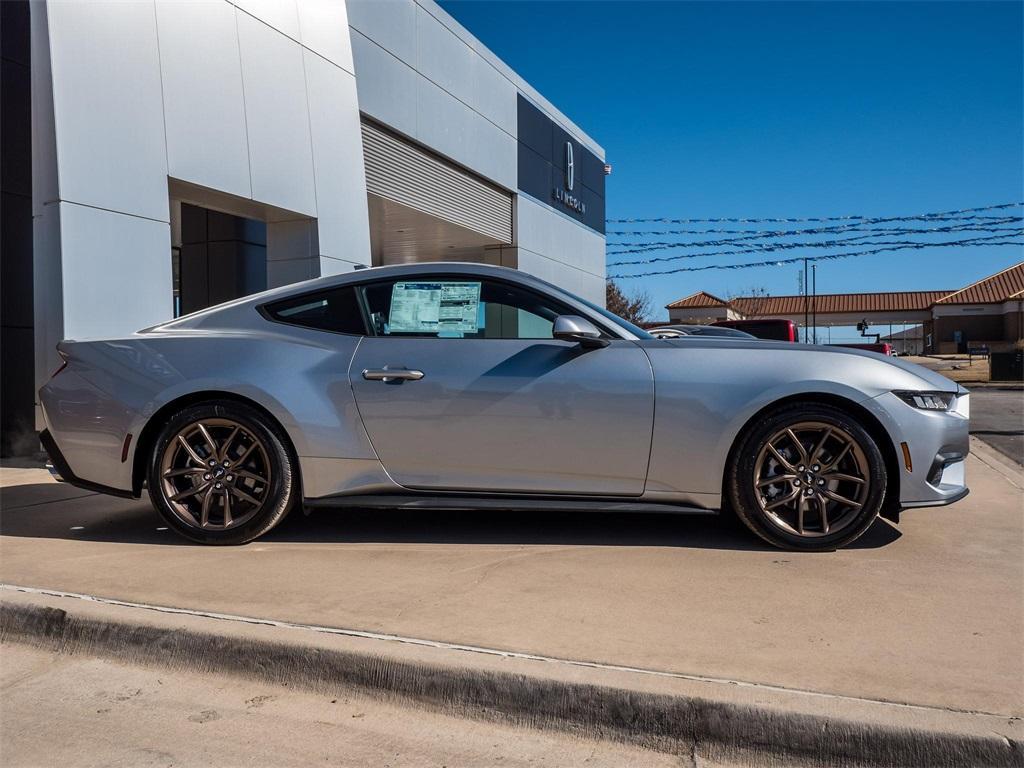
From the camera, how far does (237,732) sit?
2.29 m

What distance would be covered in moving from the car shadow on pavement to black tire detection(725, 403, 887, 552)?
20cm

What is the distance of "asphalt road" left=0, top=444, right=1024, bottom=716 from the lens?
252cm

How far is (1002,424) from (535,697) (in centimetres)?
1097

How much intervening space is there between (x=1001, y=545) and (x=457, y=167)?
12.8 metres

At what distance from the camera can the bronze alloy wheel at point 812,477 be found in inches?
145

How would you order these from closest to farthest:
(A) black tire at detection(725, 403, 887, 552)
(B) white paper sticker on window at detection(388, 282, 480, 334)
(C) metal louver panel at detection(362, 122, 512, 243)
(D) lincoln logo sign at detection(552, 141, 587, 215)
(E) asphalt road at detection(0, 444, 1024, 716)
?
(E) asphalt road at detection(0, 444, 1024, 716)
(A) black tire at detection(725, 403, 887, 552)
(B) white paper sticker on window at detection(388, 282, 480, 334)
(C) metal louver panel at detection(362, 122, 512, 243)
(D) lincoln logo sign at detection(552, 141, 587, 215)

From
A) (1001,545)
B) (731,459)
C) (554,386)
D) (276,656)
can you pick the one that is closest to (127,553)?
(276,656)

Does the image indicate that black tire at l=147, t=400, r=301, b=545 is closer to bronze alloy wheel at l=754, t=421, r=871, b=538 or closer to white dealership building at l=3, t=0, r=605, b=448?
bronze alloy wheel at l=754, t=421, r=871, b=538

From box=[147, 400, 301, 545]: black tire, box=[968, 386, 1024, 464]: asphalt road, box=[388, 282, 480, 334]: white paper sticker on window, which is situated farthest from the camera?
box=[968, 386, 1024, 464]: asphalt road

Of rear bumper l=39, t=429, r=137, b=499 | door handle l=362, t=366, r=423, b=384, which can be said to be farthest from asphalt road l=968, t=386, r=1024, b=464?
rear bumper l=39, t=429, r=137, b=499

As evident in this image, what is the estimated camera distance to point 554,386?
12.3 feet

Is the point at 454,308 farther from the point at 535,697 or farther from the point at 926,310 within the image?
the point at 926,310

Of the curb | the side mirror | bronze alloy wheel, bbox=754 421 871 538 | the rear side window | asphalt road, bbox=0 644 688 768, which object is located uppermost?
the rear side window

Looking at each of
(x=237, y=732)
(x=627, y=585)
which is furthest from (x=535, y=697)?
(x=627, y=585)
